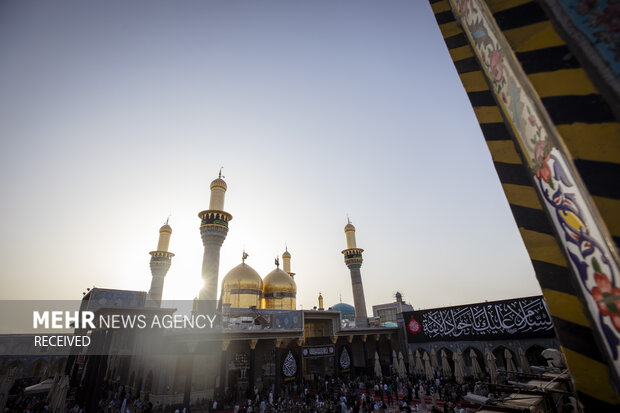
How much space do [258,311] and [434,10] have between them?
73.1 ft

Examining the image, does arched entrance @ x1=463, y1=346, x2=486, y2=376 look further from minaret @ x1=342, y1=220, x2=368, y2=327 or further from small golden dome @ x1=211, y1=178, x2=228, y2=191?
small golden dome @ x1=211, y1=178, x2=228, y2=191

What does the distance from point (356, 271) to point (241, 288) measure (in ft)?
33.6

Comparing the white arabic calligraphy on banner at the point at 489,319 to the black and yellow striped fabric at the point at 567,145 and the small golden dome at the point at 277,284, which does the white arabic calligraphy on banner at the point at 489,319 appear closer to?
the small golden dome at the point at 277,284

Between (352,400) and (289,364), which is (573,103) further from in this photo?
(289,364)

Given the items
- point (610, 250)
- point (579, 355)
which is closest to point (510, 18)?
point (610, 250)

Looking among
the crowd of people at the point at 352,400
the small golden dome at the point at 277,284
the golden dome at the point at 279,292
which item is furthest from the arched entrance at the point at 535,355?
the small golden dome at the point at 277,284

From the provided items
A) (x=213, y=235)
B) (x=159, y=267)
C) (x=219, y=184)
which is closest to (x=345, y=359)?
(x=213, y=235)

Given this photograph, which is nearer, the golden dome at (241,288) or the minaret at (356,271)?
the golden dome at (241,288)

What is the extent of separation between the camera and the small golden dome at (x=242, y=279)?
2391 cm

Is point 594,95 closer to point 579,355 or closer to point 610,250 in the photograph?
point 610,250

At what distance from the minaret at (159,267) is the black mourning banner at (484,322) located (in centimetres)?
2026

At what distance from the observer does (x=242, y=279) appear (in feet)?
79.1

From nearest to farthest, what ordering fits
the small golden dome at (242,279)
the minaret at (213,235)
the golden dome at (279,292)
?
the minaret at (213,235) → the small golden dome at (242,279) → the golden dome at (279,292)

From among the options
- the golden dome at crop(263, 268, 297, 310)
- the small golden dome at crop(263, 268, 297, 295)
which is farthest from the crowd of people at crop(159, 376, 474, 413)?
the small golden dome at crop(263, 268, 297, 295)
